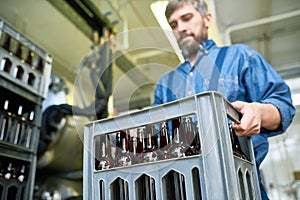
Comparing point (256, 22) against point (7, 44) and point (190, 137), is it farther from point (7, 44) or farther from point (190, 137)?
point (190, 137)

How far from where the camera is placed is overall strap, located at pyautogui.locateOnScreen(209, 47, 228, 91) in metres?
0.94

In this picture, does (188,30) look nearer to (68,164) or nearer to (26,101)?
(26,101)

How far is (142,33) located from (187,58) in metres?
0.41

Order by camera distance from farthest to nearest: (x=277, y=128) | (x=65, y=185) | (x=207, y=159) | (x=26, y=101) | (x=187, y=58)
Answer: (x=65, y=185) → (x=26, y=101) → (x=187, y=58) → (x=277, y=128) → (x=207, y=159)

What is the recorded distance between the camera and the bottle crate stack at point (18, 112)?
1.22m

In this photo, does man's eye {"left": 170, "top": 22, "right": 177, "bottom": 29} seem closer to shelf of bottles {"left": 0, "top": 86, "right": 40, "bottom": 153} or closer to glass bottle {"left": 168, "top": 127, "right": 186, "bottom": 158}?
glass bottle {"left": 168, "top": 127, "right": 186, "bottom": 158}

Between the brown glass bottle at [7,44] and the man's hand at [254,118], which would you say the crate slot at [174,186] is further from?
the brown glass bottle at [7,44]

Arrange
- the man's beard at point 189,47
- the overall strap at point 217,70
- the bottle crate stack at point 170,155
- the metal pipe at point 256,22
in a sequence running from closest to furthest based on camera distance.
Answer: the bottle crate stack at point 170,155
the overall strap at point 217,70
the man's beard at point 189,47
the metal pipe at point 256,22

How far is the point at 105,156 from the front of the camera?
67 cm

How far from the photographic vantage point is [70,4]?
176cm

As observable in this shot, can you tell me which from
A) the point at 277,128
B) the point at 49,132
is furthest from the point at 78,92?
the point at 277,128

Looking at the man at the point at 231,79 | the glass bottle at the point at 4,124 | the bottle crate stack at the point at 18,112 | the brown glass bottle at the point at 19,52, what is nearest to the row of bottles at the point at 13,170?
the bottle crate stack at the point at 18,112

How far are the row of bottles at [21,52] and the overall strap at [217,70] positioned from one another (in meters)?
0.98

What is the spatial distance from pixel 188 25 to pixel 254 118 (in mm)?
528
